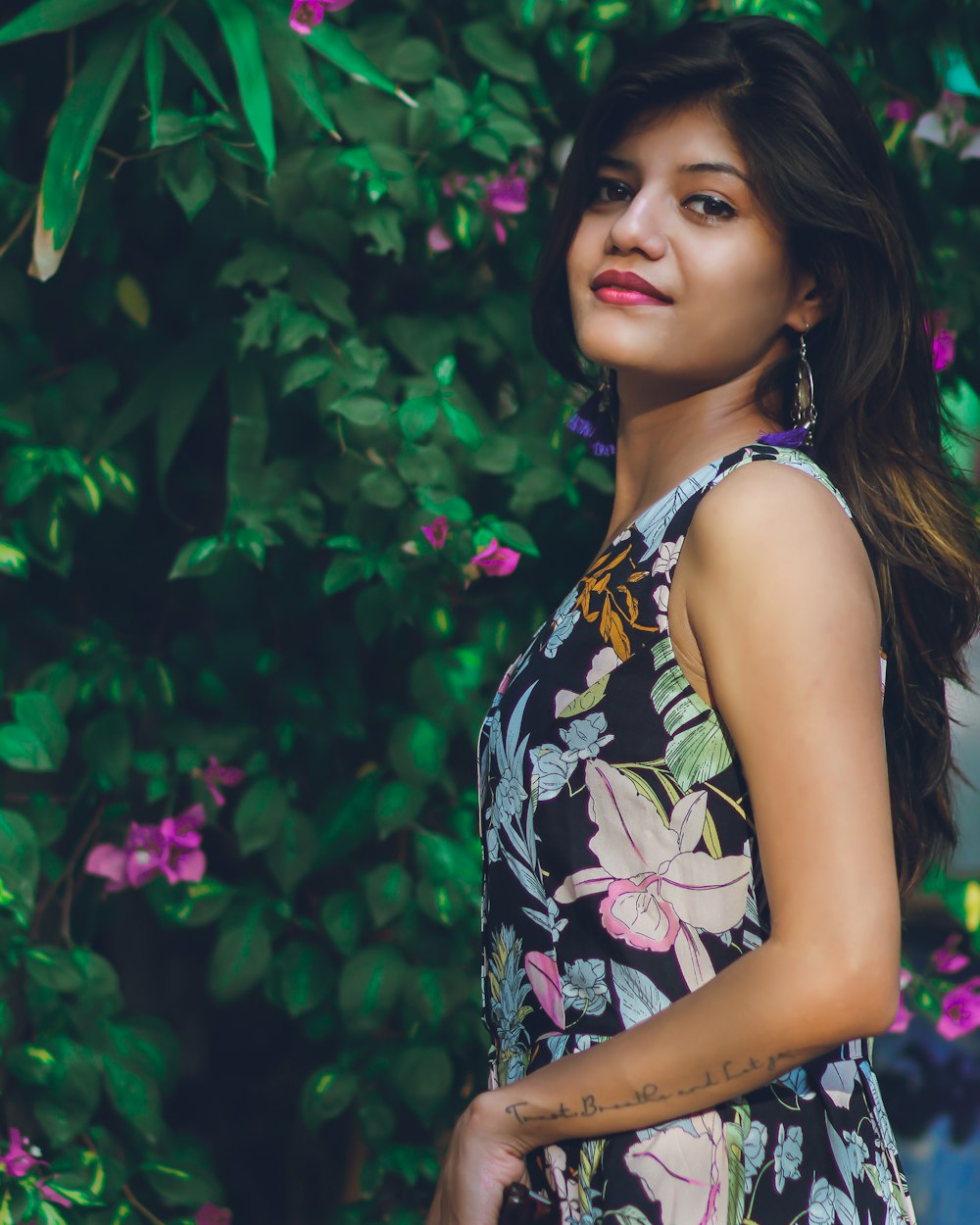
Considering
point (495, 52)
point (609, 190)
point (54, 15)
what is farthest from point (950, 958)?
point (54, 15)

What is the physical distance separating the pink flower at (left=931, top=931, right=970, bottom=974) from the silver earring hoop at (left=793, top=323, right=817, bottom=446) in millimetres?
973

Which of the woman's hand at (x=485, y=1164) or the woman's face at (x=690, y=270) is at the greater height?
the woman's face at (x=690, y=270)

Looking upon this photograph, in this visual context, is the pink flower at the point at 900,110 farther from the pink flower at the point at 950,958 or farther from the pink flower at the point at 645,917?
the pink flower at the point at 645,917

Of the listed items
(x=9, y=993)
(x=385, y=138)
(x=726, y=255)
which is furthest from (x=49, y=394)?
(x=726, y=255)

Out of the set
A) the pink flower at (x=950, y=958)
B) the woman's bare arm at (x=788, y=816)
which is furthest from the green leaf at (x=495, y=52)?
the pink flower at (x=950, y=958)

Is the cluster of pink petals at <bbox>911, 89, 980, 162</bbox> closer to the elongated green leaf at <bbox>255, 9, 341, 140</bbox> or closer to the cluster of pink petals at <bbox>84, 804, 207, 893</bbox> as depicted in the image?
the elongated green leaf at <bbox>255, 9, 341, 140</bbox>

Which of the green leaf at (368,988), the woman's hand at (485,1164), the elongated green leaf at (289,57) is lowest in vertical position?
the green leaf at (368,988)

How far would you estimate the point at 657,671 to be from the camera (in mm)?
1090

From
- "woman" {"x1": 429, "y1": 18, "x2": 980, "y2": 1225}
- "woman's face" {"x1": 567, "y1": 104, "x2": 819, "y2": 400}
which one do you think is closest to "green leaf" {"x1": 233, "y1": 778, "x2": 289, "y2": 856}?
"woman" {"x1": 429, "y1": 18, "x2": 980, "y2": 1225}

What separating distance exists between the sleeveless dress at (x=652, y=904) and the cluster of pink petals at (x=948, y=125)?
0.91 meters

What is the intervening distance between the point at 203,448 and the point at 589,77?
684 millimetres

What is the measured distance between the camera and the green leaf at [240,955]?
5.69ft

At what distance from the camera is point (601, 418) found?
66.6 inches

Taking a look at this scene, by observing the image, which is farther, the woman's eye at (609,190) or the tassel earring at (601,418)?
the tassel earring at (601,418)
